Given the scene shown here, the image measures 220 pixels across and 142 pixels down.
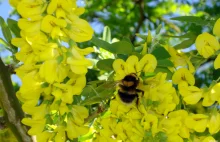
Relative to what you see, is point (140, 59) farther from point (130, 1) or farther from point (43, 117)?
point (130, 1)

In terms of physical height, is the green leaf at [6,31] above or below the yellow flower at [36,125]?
above

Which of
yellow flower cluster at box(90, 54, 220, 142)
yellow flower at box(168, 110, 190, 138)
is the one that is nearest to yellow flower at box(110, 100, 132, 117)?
yellow flower cluster at box(90, 54, 220, 142)

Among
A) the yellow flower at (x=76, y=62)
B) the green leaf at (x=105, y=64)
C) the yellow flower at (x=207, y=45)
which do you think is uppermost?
the yellow flower at (x=76, y=62)

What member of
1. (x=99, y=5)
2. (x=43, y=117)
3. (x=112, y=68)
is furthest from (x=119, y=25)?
(x=43, y=117)

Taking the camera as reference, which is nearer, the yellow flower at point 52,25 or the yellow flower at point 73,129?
the yellow flower at point 52,25

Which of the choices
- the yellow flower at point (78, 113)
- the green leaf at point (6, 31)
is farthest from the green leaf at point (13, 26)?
the yellow flower at point (78, 113)

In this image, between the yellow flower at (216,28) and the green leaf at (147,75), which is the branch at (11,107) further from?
the yellow flower at (216,28)

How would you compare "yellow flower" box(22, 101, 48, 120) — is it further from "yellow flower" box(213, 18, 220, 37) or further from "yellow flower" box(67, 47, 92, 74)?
"yellow flower" box(213, 18, 220, 37)
